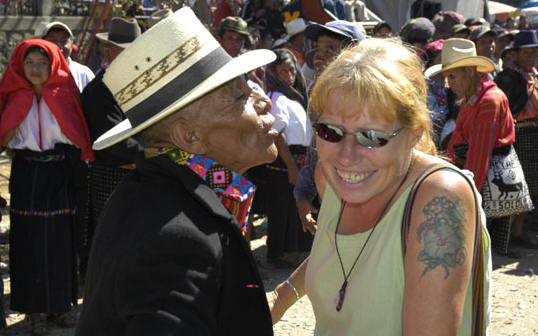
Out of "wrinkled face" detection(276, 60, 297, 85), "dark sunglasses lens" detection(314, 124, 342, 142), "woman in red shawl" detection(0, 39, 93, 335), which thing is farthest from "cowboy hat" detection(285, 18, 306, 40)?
"dark sunglasses lens" detection(314, 124, 342, 142)

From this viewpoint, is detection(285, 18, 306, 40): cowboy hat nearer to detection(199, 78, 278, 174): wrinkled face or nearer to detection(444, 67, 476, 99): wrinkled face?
detection(444, 67, 476, 99): wrinkled face

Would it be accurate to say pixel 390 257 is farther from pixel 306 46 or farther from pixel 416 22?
pixel 306 46

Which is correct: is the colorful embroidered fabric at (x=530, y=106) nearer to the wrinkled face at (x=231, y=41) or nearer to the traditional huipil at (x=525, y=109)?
the traditional huipil at (x=525, y=109)

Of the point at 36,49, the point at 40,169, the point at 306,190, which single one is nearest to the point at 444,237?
the point at 306,190

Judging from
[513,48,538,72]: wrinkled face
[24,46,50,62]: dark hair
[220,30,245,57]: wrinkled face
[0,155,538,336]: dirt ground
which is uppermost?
[24,46,50,62]: dark hair

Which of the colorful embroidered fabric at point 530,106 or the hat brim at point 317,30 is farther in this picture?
the colorful embroidered fabric at point 530,106

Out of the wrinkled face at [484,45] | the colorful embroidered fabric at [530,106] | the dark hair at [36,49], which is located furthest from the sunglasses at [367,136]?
the wrinkled face at [484,45]

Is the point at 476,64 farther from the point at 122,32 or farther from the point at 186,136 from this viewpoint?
the point at 186,136

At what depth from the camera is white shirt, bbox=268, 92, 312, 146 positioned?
601 cm

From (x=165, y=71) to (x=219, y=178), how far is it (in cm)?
36

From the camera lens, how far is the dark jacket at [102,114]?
4952 millimetres

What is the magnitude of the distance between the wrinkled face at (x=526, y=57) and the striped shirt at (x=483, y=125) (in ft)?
5.31

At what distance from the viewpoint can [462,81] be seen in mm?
5867

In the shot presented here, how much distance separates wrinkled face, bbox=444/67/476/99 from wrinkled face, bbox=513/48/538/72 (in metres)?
1.64
